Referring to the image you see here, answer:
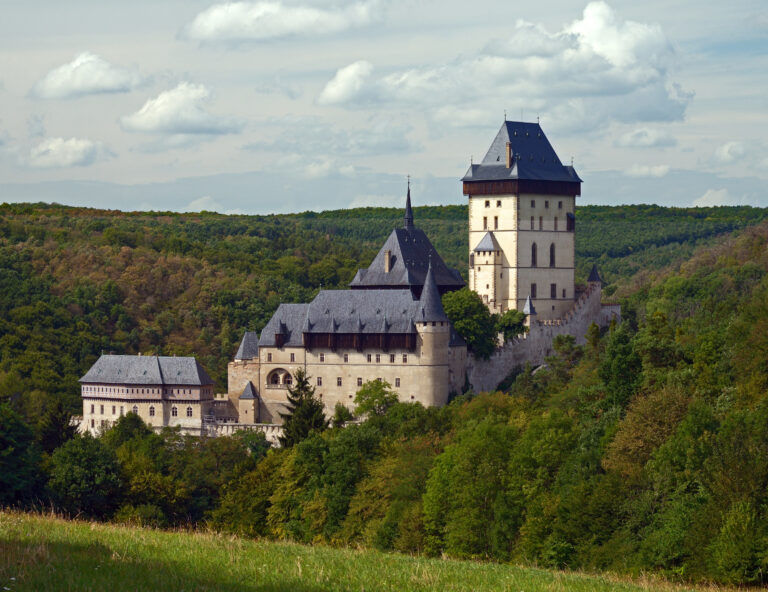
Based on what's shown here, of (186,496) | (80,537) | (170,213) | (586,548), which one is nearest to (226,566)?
(80,537)

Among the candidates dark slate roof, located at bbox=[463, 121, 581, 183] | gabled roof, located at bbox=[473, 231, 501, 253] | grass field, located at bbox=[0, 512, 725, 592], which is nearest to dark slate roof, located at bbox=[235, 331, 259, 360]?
gabled roof, located at bbox=[473, 231, 501, 253]

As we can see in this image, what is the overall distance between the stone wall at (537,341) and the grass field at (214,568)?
159ft

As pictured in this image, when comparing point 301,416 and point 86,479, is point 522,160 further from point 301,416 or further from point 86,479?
point 86,479

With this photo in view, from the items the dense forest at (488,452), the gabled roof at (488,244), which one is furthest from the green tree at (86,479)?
the gabled roof at (488,244)

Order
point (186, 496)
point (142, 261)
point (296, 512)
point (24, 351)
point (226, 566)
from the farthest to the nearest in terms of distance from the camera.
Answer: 1. point (142, 261)
2. point (24, 351)
3. point (186, 496)
4. point (296, 512)
5. point (226, 566)

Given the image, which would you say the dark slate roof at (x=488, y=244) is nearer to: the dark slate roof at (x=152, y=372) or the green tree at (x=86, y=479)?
the dark slate roof at (x=152, y=372)

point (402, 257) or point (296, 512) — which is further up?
point (402, 257)

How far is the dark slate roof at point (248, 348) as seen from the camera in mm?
72500

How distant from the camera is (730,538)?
33469 mm

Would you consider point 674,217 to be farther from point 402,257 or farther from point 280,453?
point 280,453

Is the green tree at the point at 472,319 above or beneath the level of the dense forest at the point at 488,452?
above

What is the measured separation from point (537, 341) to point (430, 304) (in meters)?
8.96

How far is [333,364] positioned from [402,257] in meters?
8.03

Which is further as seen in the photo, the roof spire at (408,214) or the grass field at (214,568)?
the roof spire at (408,214)
